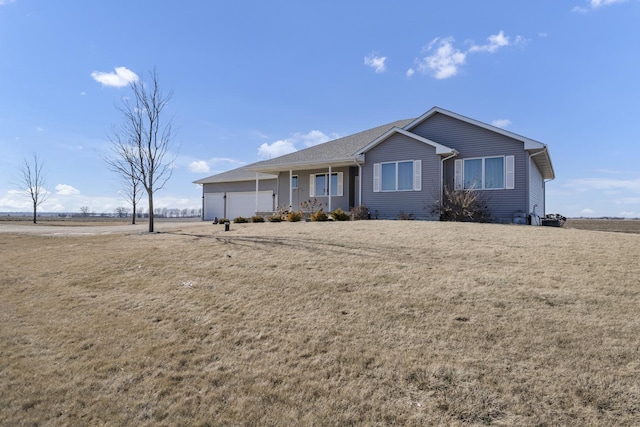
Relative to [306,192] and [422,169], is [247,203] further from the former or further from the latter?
[422,169]

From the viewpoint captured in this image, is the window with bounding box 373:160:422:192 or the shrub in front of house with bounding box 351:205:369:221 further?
the shrub in front of house with bounding box 351:205:369:221

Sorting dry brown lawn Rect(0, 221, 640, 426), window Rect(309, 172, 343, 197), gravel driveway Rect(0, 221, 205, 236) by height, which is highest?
window Rect(309, 172, 343, 197)

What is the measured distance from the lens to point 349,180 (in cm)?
1967

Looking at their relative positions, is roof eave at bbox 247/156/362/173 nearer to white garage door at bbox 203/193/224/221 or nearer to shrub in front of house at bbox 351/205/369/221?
shrub in front of house at bbox 351/205/369/221

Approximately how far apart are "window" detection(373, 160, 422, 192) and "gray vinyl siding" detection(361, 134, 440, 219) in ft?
0.60

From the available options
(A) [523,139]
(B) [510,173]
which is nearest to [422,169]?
(B) [510,173]

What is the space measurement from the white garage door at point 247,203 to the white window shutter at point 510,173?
1533 centimetres

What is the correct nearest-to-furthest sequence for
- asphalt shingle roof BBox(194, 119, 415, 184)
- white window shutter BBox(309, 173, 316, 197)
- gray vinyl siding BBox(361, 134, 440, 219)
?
gray vinyl siding BBox(361, 134, 440, 219)
asphalt shingle roof BBox(194, 119, 415, 184)
white window shutter BBox(309, 173, 316, 197)

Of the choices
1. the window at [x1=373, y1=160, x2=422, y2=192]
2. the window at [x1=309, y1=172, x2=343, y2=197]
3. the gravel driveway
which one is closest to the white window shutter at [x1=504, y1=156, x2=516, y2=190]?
the window at [x1=373, y1=160, x2=422, y2=192]

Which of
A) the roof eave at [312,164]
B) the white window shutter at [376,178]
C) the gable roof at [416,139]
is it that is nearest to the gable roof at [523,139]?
the gable roof at [416,139]

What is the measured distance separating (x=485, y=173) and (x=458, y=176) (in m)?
1.11

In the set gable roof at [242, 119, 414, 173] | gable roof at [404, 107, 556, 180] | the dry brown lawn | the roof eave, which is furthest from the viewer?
gable roof at [242, 119, 414, 173]

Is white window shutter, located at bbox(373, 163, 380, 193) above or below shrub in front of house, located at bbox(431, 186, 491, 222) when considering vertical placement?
above

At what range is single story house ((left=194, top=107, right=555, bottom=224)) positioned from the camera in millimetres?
15136
